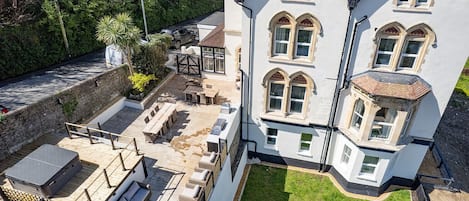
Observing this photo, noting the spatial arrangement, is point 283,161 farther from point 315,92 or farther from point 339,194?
point 315,92

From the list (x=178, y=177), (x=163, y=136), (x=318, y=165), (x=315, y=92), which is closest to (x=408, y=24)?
(x=315, y=92)

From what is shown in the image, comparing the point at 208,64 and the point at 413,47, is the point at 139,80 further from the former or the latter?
the point at 413,47

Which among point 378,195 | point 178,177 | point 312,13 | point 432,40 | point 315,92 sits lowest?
Answer: point 378,195

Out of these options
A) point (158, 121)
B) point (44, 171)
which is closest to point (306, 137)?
point (158, 121)

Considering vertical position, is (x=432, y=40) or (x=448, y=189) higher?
(x=432, y=40)

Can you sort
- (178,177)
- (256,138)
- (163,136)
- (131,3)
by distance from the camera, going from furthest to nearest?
(131,3)
(256,138)
(163,136)
(178,177)

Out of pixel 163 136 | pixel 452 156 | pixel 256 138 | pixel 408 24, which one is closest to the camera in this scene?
pixel 408 24

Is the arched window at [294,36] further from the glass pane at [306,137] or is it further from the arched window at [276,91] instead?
the glass pane at [306,137]

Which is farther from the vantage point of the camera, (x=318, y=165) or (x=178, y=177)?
(x=318, y=165)

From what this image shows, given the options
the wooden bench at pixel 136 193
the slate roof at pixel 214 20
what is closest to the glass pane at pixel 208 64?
the slate roof at pixel 214 20
